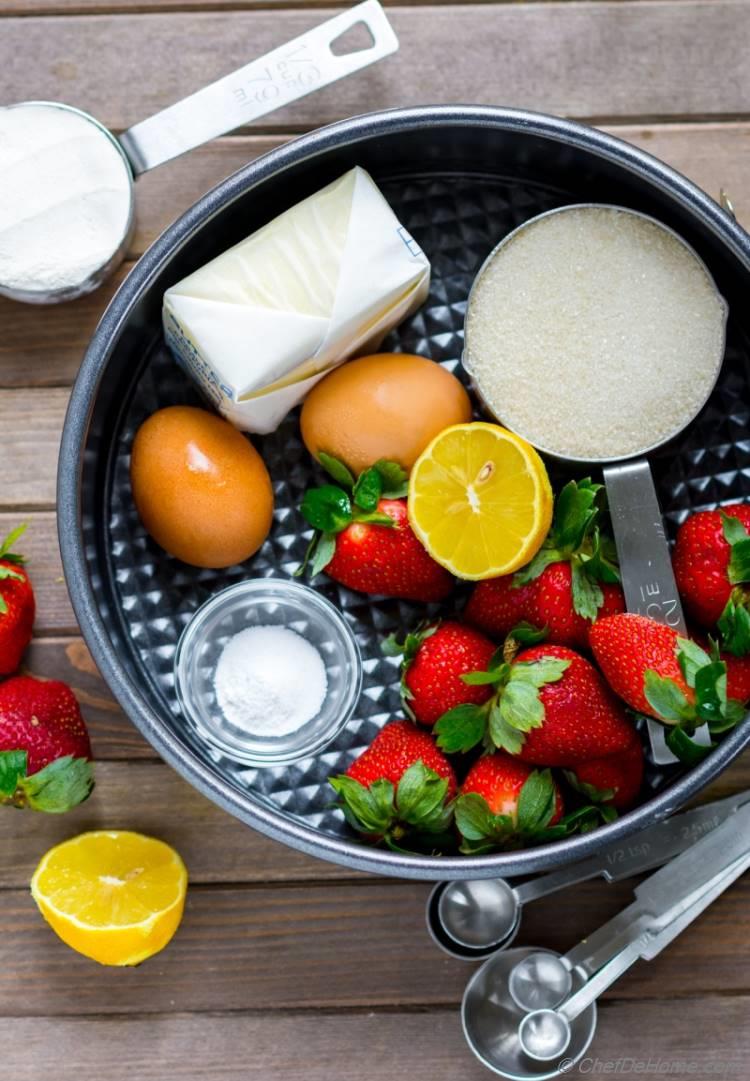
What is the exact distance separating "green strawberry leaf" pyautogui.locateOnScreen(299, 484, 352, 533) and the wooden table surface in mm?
258

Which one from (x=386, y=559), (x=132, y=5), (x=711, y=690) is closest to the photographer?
(x=711, y=690)

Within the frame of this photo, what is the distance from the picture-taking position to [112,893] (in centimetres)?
93

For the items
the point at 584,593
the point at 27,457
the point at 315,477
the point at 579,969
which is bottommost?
the point at 579,969

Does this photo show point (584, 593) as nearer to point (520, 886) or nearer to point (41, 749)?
point (520, 886)

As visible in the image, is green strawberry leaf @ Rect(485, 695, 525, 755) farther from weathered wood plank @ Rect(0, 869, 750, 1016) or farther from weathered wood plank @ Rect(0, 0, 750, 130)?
weathered wood plank @ Rect(0, 0, 750, 130)

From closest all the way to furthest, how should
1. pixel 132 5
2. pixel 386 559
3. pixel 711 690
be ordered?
pixel 711 690, pixel 386 559, pixel 132 5

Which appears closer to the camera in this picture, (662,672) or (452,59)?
(662,672)

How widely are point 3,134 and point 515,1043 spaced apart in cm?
92

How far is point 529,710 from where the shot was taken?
0.83m

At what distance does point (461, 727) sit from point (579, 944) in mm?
266

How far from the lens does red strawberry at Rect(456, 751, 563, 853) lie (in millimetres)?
852

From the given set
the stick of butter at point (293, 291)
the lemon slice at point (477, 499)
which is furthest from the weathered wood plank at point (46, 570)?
the lemon slice at point (477, 499)

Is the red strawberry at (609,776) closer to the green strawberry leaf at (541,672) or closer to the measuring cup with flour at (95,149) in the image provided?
the green strawberry leaf at (541,672)
